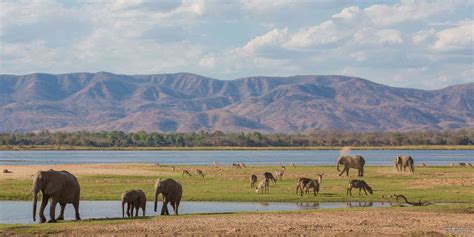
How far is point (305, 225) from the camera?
30781 millimetres

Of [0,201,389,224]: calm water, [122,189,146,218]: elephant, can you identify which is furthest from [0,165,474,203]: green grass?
[122,189,146,218]: elephant

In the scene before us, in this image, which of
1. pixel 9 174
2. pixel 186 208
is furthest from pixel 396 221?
pixel 9 174

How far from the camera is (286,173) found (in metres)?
67.4

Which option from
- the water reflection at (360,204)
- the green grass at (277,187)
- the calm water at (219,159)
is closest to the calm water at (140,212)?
the water reflection at (360,204)

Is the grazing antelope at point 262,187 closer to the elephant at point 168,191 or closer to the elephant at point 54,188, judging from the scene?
the elephant at point 168,191

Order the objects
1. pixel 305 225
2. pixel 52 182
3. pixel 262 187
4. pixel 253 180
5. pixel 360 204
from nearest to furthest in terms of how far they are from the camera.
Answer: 1. pixel 305 225
2. pixel 52 182
3. pixel 360 204
4. pixel 262 187
5. pixel 253 180

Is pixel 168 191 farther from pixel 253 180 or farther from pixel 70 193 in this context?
pixel 253 180

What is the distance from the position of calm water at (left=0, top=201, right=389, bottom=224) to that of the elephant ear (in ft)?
7.98

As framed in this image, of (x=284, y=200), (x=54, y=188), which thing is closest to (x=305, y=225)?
(x=54, y=188)

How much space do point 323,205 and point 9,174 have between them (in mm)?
33627

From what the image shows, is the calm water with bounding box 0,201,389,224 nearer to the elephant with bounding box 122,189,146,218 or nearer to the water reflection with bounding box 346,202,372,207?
the water reflection with bounding box 346,202,372,207

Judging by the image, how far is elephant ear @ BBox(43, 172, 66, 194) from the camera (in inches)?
1267

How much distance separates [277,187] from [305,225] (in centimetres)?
2107

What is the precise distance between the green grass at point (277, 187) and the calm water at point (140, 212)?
1.72m
